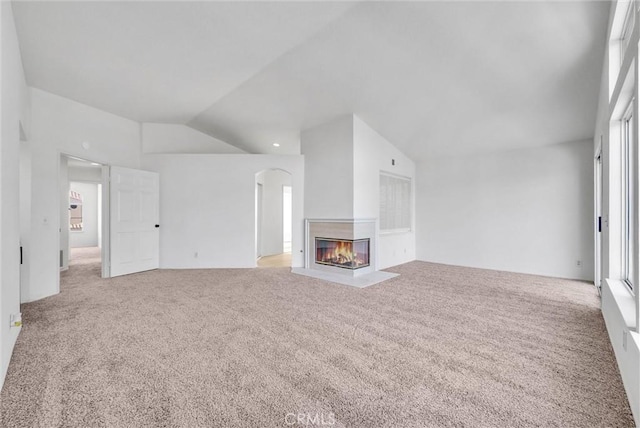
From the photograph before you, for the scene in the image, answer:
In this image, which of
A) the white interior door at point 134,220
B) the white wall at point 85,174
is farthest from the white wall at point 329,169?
the white wall at point 85,174

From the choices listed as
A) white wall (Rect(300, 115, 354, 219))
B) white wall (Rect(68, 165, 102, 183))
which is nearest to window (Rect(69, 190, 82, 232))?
white wall (Rect(68, 165, 102, 183))

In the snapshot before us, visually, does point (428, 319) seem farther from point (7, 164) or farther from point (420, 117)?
point (7, 164)

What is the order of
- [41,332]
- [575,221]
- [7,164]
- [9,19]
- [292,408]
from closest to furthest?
[292,408] → [7,164] → [9,19] → [41,332] → [575,221]

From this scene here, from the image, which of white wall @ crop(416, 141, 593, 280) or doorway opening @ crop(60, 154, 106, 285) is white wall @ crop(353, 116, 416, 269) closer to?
white wall @ crop(416, 141, 593, 280)

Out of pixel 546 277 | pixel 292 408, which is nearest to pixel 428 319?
pixel 292 408

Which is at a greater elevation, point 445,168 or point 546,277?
point 445,168

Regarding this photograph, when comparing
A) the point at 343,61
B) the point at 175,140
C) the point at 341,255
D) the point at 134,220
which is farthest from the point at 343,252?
the point at 175,140

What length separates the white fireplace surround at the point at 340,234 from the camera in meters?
4.66

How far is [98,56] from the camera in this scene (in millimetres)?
3203

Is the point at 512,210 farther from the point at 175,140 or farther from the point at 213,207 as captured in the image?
the point at 175,140

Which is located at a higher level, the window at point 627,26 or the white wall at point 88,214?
the window at point 627,26

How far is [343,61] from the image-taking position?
3471 millimetres

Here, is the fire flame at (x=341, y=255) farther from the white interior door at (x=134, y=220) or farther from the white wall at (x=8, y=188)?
the white wall at (x=8, y=188)

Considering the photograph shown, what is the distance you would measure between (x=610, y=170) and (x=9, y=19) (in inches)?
206
